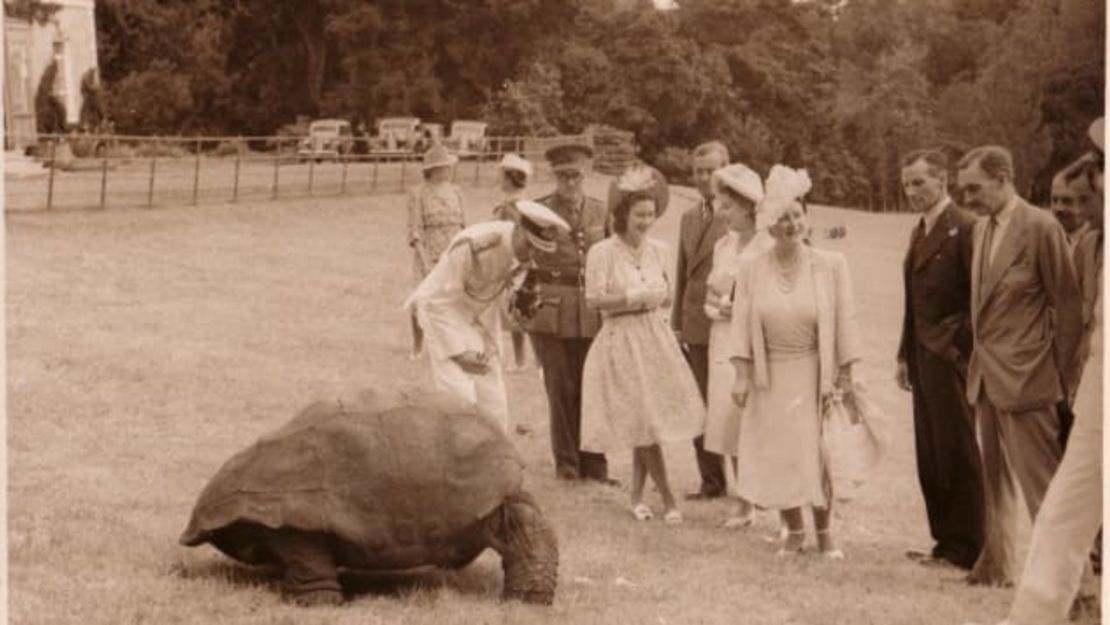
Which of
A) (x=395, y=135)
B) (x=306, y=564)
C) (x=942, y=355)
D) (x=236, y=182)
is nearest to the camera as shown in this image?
(x=306, y=564)

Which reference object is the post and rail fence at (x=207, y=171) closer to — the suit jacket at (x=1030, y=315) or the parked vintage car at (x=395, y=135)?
the parked vintage car at (x=395, y=135)

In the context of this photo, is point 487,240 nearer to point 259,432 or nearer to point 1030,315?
point 1030,315

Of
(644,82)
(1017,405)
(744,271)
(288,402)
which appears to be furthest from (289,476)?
(644,82)

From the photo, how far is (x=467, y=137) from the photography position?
1273 centimetres

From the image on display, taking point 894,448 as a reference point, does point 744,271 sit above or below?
above

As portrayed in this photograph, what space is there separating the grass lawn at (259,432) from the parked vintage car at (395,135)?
165cm

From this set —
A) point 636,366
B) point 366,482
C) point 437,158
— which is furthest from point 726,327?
point 437,158

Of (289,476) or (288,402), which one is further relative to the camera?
(288,402)

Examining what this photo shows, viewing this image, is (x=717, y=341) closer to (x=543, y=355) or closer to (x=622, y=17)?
(x=543, y=355)

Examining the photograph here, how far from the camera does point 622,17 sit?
11.5 m

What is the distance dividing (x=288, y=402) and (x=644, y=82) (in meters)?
3.22

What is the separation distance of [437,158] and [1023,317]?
590 centimetres

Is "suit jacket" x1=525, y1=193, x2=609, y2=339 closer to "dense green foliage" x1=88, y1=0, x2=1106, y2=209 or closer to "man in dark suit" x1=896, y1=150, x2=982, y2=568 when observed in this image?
"dense green foliage" x1=88, y1=0, x2=1106, y2=209

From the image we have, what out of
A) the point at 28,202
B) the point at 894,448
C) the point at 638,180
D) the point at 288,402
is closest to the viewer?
the point at 638,180
